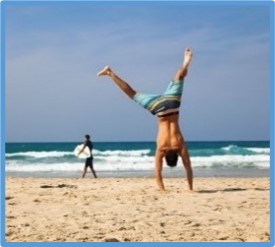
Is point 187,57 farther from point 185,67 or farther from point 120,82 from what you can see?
point 120,82

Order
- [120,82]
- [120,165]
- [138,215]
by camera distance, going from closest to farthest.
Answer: [138,215] → [120,82] → [120,165]

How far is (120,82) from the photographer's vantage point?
10344mm

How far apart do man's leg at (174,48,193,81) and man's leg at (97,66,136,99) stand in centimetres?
94

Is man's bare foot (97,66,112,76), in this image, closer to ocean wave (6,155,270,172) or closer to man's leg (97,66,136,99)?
Answer: man's leg (97,66,136,99)

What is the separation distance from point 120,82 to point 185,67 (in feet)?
4.39

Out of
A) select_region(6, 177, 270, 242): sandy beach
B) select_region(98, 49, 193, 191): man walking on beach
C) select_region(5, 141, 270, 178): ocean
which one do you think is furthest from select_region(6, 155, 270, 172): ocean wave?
select_region(6, 177, 270, 242): sandy beach

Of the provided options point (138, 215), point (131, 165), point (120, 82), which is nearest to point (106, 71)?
point (120, 82)

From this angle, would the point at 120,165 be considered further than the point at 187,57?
Yes

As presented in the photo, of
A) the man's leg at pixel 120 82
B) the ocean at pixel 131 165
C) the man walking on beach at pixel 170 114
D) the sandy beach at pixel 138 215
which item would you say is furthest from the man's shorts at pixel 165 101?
the ocean at pixel 131 165

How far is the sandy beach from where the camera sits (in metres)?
6.73

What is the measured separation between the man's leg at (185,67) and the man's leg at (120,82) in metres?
0.94

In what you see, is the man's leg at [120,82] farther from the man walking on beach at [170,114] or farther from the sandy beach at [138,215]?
the sandy beach at [138,215]

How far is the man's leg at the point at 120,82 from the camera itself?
1027 centimetres

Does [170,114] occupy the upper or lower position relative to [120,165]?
upper
